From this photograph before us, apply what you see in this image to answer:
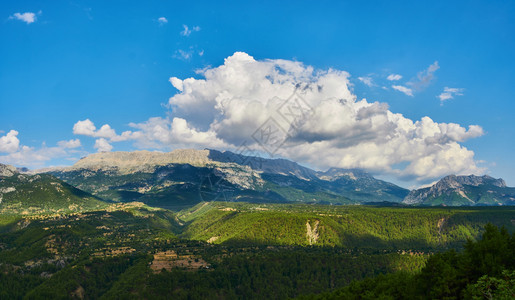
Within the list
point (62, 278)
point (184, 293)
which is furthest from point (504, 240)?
point (62, 278)

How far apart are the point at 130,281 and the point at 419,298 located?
176 meters

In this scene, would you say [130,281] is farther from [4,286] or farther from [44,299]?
[4,286]

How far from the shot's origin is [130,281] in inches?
7407

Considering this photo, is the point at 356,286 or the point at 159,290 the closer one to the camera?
the point at 356,286

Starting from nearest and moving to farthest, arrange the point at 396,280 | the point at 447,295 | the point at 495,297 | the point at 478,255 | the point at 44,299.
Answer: the point at 495,297
the point at 447,295
the point at 478,255
the point at 396,280
the point at 44,299

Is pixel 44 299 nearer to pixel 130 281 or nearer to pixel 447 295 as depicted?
pixel 130 281

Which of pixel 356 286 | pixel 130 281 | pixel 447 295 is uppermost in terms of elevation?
pixel 447 295

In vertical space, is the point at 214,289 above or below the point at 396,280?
below

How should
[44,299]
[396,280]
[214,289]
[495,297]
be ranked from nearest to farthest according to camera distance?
[495,297] < [396,280] < [44,299] < [214,289]

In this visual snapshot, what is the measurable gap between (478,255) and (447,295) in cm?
1228

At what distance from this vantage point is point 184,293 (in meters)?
185

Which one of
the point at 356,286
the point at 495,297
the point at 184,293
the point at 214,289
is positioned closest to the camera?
the point at 495,297

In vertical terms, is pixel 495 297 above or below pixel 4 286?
above

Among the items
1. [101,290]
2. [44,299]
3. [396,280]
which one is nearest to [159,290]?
[101,290]
